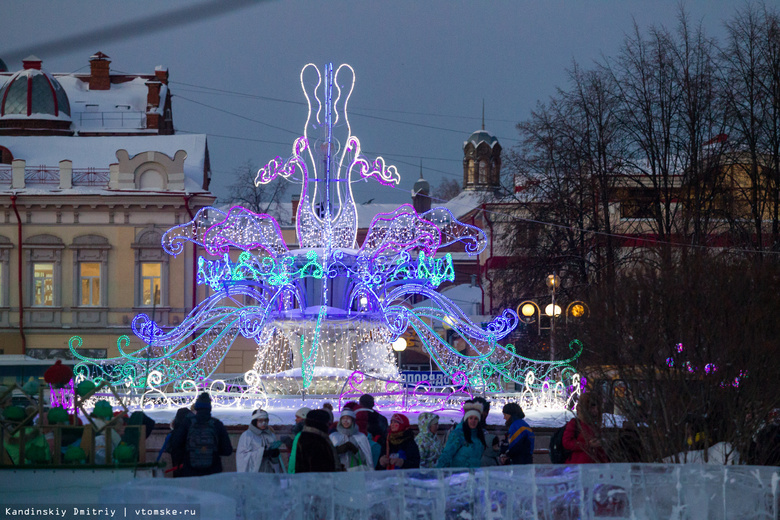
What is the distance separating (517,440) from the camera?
11.3 m

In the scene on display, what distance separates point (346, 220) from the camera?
66.8 feet

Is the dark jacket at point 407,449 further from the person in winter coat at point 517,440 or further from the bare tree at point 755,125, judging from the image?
the bare tree at point 755,125

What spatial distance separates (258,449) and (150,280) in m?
26.8

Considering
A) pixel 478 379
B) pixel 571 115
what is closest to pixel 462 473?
pixel 478 379

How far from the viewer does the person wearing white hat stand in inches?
431

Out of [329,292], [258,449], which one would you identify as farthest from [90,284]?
[258,449]

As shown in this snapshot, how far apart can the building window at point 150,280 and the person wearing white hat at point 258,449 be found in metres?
26.4

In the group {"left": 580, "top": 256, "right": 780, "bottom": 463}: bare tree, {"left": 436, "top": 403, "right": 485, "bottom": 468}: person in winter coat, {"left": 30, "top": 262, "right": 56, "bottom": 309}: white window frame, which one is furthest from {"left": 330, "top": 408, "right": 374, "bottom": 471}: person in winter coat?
{"left": 30, "top": 262, "right": 56, "bottom": 309}: white window frame

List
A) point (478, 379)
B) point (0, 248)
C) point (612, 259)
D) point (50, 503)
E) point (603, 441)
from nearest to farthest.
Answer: point (50, 503) < point (603, 441) < point (478, 379) < point (612, 259) < point (0, 248)

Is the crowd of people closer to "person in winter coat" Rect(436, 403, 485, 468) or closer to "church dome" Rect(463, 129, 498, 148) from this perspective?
"person in winter coat" Rect(436, 403, 485, 468)

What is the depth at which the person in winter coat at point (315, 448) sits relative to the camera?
9.88 meters

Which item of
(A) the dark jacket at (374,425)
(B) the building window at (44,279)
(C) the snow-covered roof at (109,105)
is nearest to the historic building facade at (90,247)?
(B) the building window at (44,279)

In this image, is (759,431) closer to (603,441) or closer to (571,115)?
(603,441)

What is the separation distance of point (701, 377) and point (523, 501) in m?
2.83
